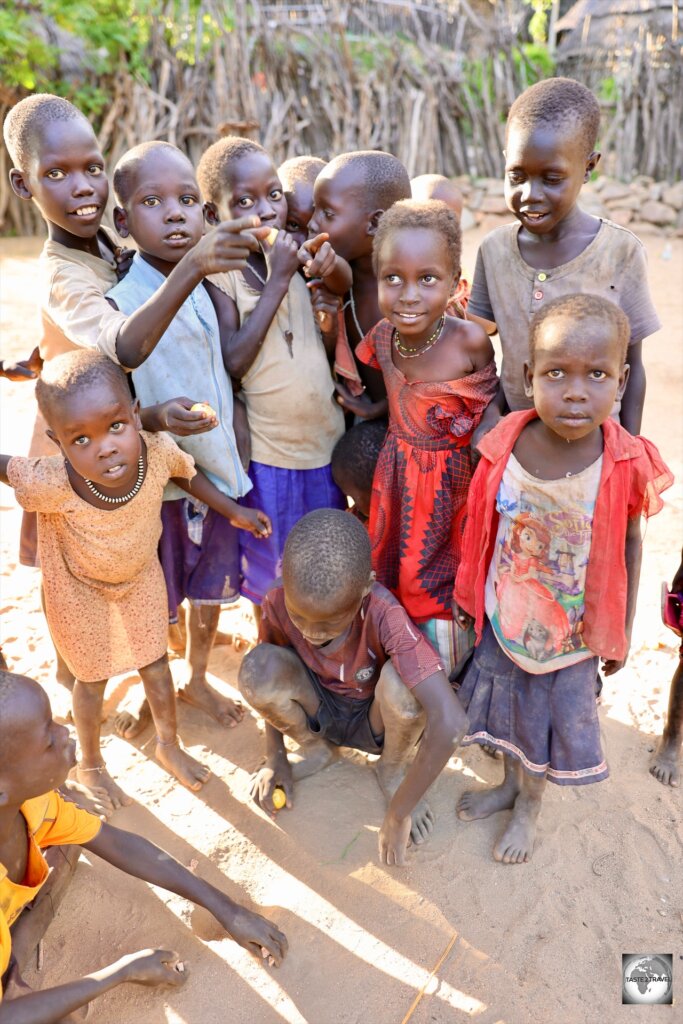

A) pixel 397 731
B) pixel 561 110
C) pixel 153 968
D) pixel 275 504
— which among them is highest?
pixel 561 110

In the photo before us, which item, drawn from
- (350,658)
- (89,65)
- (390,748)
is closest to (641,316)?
(350,658)

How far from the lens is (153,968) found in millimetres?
1675

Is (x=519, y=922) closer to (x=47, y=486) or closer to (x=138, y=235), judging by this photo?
(x=47, y=486)

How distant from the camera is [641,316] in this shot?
199cm

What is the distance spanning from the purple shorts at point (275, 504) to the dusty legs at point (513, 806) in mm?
876

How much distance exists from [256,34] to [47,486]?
25.1 ft

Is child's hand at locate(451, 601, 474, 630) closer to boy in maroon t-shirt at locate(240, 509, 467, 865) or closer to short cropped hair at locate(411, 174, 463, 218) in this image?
boy in maroon t-shirt at locate(240, 509, 467, 865)

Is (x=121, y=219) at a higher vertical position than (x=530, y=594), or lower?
higher

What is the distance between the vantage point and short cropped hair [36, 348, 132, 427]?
1754 mm

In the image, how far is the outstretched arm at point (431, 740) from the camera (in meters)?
1.82

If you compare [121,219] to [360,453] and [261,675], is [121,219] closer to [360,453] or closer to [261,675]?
[360,453]

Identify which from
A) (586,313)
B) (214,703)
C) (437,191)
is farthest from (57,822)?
(437,191)

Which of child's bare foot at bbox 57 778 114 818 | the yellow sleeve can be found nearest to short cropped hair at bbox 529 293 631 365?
the yellow sleeve

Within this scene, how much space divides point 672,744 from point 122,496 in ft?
5.80
